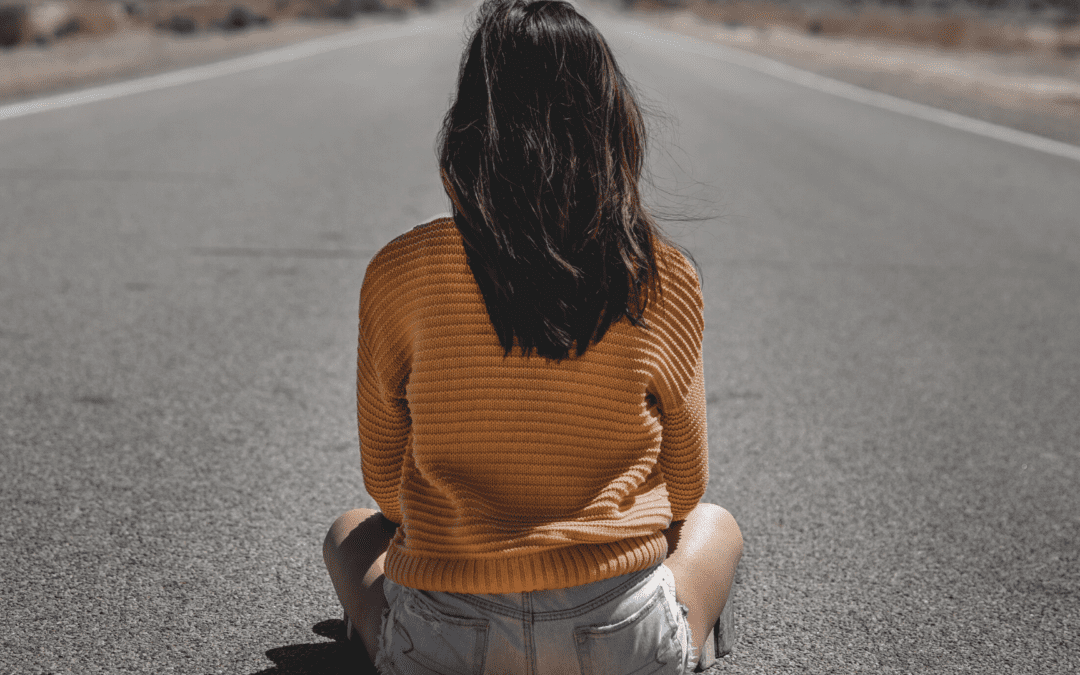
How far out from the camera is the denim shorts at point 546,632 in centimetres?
179

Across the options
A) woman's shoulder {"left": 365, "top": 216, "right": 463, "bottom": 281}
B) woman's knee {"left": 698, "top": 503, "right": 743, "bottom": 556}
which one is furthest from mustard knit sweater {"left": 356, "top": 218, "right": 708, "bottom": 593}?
woman's knee {"left": 698, "top": 503, "right": 743, "bottom": 556}

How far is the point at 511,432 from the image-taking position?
182 cm

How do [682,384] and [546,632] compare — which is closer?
[546,632]

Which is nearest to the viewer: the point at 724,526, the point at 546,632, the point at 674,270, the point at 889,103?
→ the point at 546,632

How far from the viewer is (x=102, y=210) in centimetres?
711

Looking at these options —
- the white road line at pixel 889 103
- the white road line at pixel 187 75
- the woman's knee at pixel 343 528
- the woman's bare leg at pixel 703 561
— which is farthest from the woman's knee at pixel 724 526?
the white road line at pixel 187 75

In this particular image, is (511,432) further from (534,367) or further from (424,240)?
(424,240)

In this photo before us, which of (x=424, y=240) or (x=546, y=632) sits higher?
→ (x=424, y=240)

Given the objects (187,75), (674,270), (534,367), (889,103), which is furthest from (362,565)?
(187,75)

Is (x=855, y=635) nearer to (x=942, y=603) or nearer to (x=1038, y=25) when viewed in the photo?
(x=942, y=603)

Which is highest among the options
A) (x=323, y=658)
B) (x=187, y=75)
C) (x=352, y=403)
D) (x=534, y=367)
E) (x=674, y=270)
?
(x=674, y=270)

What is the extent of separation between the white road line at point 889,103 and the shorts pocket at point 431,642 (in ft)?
35.6

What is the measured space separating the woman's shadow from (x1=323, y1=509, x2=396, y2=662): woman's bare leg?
0.40ft

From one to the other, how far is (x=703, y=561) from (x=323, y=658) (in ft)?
3.05
